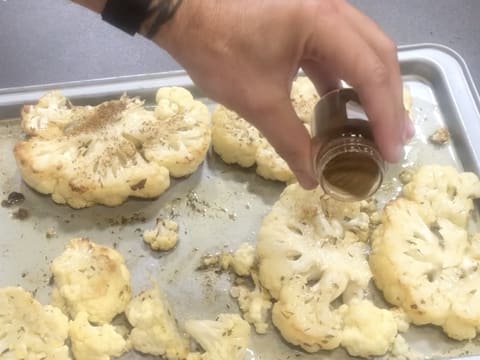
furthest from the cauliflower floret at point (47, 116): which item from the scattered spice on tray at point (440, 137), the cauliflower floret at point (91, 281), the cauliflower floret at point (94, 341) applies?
the scattered spice on tray at point (440, 137)

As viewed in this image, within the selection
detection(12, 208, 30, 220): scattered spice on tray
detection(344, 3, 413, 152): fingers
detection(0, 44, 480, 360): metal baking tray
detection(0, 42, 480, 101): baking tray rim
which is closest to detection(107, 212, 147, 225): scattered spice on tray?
detection(0, 44, 480, 360): metal baking tray

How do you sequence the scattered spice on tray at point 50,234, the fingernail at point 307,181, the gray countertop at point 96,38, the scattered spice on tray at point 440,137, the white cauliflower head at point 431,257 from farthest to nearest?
the gray countertop at point 96,38 < the scattered spice on tray at point 440,137 < the scattered spice on tray at point 50,234 < the white cauliflower head at point 431,257 < the fingernail at point 307,181

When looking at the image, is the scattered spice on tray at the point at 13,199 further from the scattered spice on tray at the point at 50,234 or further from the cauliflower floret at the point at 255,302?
the cauliflower floret at the point at 255,302

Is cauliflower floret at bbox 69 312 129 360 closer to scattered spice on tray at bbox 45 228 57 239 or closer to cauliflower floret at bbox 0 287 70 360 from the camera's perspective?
cauliflower floret at bbox 0 287 70 360

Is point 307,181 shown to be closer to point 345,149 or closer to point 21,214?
point 345,149

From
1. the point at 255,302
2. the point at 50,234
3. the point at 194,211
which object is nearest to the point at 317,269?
the point at 255,302
